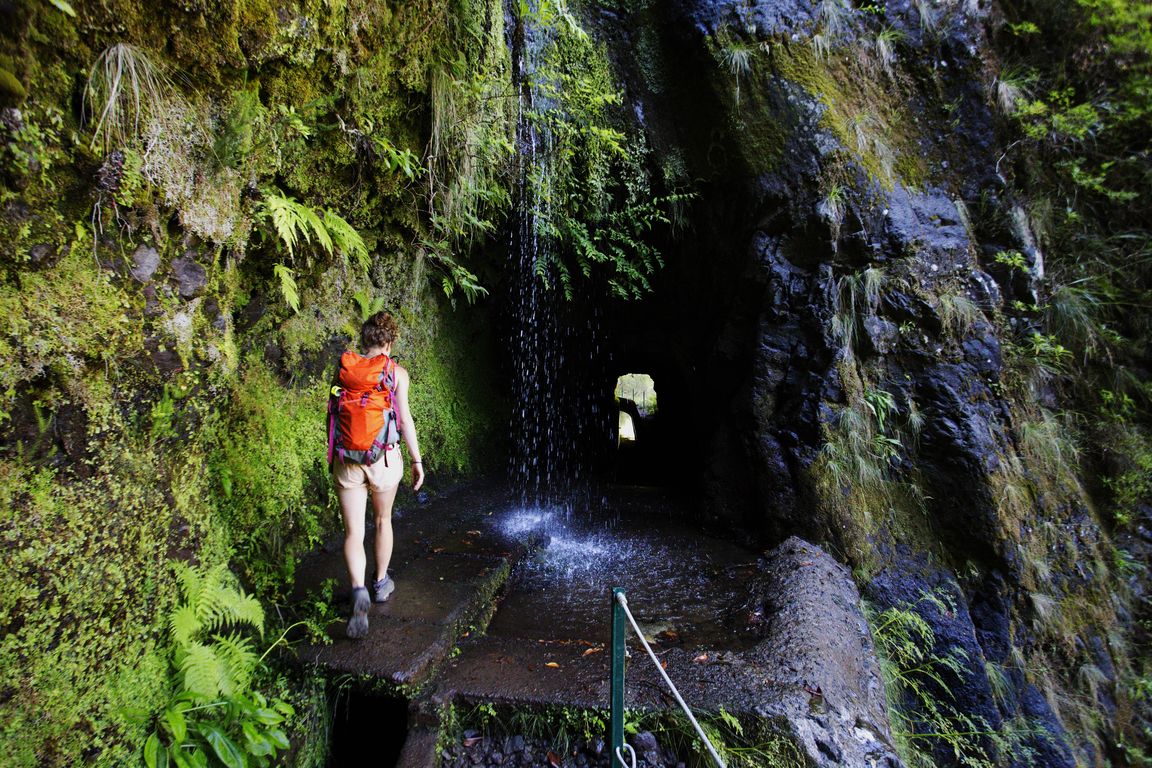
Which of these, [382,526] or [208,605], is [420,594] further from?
[208,605]


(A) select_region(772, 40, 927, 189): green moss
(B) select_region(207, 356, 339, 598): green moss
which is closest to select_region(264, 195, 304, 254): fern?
(B) select_region(207, 356, 339, 598): green moss

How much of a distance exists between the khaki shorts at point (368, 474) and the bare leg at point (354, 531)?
5 centimetres

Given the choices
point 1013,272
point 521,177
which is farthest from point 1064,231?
point 521,177

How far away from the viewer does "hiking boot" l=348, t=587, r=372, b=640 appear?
3.04 m

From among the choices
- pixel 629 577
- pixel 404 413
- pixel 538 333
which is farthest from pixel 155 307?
pixel 538 333

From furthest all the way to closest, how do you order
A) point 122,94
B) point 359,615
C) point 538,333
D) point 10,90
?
1. point 538,333
2. point 359,615
3. point 122,94
4. point 10,90

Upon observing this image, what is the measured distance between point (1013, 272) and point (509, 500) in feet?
21.0

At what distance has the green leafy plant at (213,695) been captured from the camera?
2.32m

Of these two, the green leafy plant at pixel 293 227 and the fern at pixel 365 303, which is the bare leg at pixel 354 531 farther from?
the fern at pixel 365 303

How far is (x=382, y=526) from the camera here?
11.1 feet

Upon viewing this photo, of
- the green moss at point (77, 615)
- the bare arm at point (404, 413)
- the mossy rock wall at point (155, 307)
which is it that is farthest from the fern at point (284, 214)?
the green moss at point (77, 615)

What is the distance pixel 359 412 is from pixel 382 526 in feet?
2.63

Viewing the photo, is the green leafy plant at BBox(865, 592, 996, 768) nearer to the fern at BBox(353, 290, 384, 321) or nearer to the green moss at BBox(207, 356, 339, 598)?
the green moss at BBox(207, 356, 339, 598)

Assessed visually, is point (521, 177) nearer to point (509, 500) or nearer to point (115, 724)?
point (509, 500)
